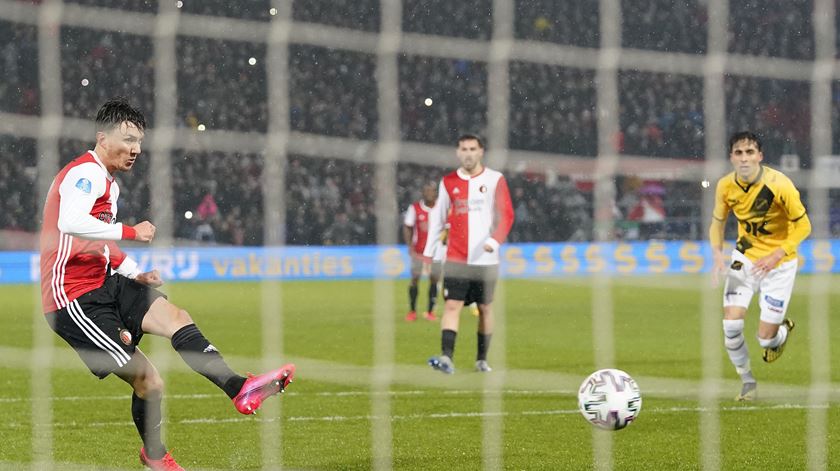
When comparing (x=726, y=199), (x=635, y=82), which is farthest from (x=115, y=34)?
(x=726, y=199)

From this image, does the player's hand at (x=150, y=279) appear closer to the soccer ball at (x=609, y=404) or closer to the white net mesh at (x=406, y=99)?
the soccer ball at (x=609, y=404)

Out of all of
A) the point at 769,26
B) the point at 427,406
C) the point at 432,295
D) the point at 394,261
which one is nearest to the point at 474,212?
the point at 427,406

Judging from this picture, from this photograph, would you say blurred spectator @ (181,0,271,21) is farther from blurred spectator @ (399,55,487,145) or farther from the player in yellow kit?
the player in yellow kit

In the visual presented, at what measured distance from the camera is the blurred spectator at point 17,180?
2214 centimetres

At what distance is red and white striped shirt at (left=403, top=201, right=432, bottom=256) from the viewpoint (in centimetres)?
1625

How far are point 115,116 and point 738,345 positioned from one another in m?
4.48

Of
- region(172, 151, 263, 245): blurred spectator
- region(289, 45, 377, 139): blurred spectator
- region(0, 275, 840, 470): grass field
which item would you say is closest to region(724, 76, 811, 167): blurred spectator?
region(289, 45, 377, 139): blurred spectator

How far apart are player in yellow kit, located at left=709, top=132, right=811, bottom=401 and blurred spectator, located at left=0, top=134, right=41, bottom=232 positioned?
620 inches

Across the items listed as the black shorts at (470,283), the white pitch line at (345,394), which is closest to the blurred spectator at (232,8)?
the black shorts at (470,283)

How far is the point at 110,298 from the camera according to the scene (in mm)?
5852

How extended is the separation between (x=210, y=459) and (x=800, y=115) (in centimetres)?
1867

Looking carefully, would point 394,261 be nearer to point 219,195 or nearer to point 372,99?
point 372,99

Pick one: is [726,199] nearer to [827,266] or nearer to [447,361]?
[447,361]

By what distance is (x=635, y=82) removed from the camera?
23.3 meters
